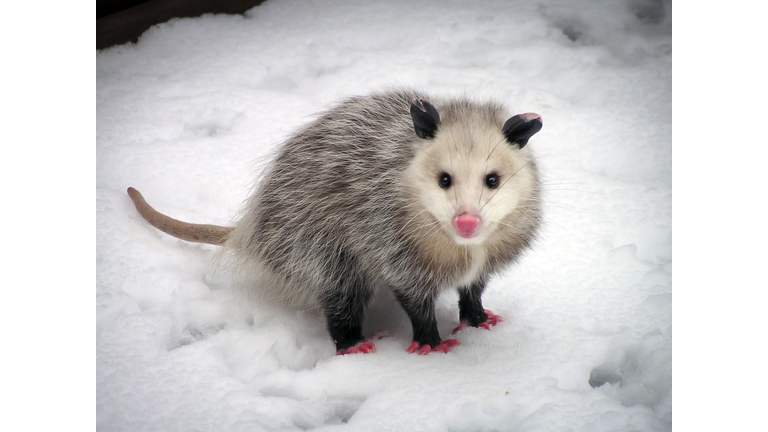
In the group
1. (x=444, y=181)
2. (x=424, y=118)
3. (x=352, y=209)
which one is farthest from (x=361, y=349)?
(x=424, y=118)

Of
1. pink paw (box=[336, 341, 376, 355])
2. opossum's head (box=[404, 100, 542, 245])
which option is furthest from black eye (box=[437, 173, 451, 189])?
pink paw (box=[336, 341, 376, 355])

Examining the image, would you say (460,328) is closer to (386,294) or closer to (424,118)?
(386,294)

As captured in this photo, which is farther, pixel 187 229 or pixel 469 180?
pixel 187 229

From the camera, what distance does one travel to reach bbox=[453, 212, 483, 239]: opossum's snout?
1.30 metres

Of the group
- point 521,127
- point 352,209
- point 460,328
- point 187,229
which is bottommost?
point 460,328

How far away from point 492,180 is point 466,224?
0.18 metres

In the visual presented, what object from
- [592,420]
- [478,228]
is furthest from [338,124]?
[592,420]

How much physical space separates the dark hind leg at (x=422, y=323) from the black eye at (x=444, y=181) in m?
0.36

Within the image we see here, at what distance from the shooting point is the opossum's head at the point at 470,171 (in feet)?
4.46

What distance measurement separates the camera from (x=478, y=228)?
4.34ft

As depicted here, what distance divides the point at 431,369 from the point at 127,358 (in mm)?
812

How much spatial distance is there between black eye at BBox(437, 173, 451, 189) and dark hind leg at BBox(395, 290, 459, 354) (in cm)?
36

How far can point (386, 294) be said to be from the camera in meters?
1.97

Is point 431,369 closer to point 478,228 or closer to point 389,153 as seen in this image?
point 478,228
